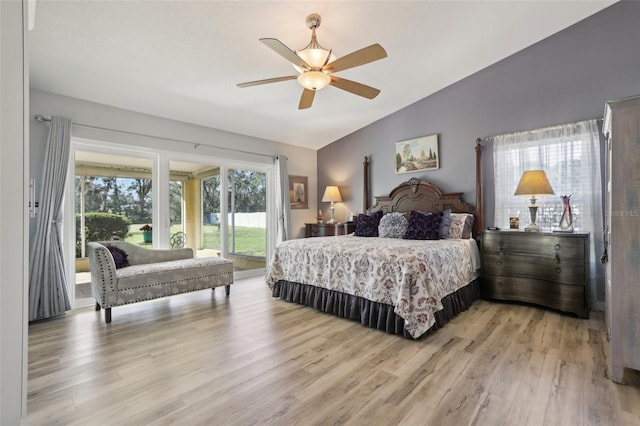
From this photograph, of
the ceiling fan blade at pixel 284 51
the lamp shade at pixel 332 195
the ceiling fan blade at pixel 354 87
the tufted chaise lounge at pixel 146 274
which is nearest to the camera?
the ceiling fan blade at pixel 284 51

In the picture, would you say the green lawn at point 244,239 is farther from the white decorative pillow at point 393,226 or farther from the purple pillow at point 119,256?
the white decorative pillow at point 393,226

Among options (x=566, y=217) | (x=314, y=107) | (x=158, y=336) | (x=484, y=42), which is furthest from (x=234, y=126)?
(x=566, y=217)

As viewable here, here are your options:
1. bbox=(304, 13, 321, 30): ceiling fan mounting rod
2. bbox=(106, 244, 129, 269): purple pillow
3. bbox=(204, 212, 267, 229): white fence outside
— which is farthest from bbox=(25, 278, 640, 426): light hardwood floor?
bbox=(304, 13, 321, 30): ceiling fan mounting rod

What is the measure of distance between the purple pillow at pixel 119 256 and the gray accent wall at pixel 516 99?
148 inches

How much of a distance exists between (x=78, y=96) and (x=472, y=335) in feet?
16.0

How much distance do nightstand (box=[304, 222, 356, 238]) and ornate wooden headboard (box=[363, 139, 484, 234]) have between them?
0.47 meters

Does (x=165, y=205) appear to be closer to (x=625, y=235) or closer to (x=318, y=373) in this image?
(x=318, y=373)

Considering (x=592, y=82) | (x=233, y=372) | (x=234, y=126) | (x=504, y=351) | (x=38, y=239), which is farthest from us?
(x=234, y=126)

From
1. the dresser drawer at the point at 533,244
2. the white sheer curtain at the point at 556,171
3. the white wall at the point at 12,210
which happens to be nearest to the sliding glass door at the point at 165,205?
the white wall at the point at 12,210

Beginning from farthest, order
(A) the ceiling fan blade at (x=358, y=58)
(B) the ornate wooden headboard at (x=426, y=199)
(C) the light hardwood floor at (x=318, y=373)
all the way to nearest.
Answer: (B) the ornate wooden headboard at (x=426, y=199)
(A) the ceiling fan blade at (x=358, y=58)
(C) the light hardwood floor at (x=318, y=373)

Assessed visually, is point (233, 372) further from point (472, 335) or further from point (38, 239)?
point (38, 239)

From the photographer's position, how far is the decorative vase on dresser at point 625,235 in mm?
1799

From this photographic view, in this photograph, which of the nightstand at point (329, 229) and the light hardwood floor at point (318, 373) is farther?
the nightstand at point (329, 229)

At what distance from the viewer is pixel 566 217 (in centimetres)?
329
